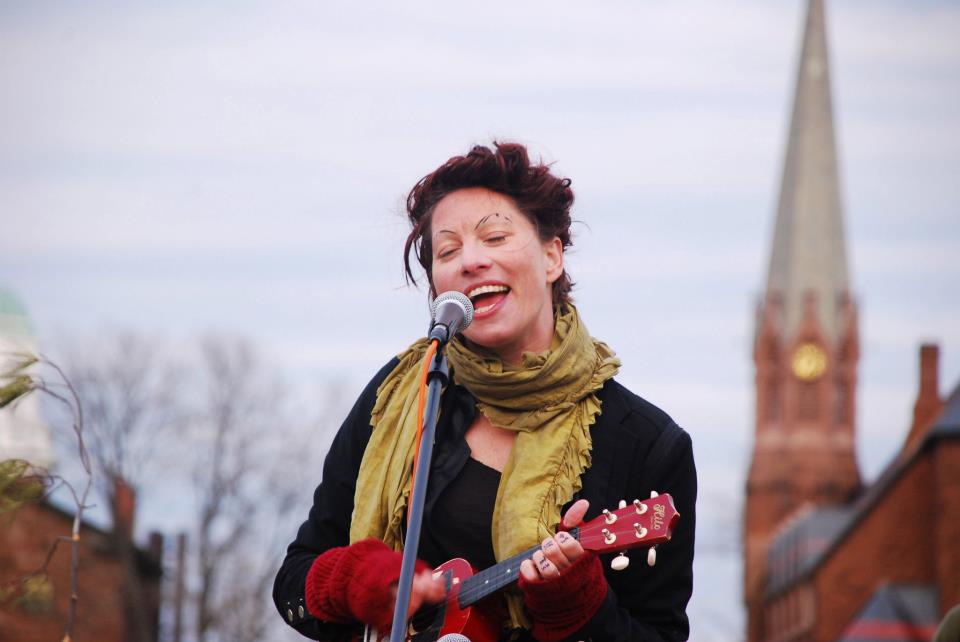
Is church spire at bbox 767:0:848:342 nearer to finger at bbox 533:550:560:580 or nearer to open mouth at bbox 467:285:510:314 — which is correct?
open mouth at bbox 467:285:510:314

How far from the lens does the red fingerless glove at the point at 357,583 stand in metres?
4.37

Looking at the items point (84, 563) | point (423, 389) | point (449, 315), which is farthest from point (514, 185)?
point (84, 563)

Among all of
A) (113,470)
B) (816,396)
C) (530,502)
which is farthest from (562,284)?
(816,396)

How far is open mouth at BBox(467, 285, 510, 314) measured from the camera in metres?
4.66

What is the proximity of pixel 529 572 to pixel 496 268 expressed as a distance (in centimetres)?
90

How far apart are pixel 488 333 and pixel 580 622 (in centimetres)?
84

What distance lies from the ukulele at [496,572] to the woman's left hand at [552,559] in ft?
0.17

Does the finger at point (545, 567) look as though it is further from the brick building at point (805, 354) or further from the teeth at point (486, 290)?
the brick building at point (805, 354)

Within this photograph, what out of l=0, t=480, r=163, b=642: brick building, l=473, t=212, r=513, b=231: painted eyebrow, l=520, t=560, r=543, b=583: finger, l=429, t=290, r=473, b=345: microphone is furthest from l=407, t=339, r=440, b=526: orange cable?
l=0, t=480, r=163, b=642: brick building

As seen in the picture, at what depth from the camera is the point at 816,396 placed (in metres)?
96.6

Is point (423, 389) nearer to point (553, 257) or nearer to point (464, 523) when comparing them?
point (464, 523)

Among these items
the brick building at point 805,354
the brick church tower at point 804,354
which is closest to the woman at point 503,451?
the brick building at point 805,354

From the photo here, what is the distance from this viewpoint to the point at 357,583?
441 centimetres

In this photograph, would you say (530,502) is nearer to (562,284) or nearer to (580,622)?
(580,622)
